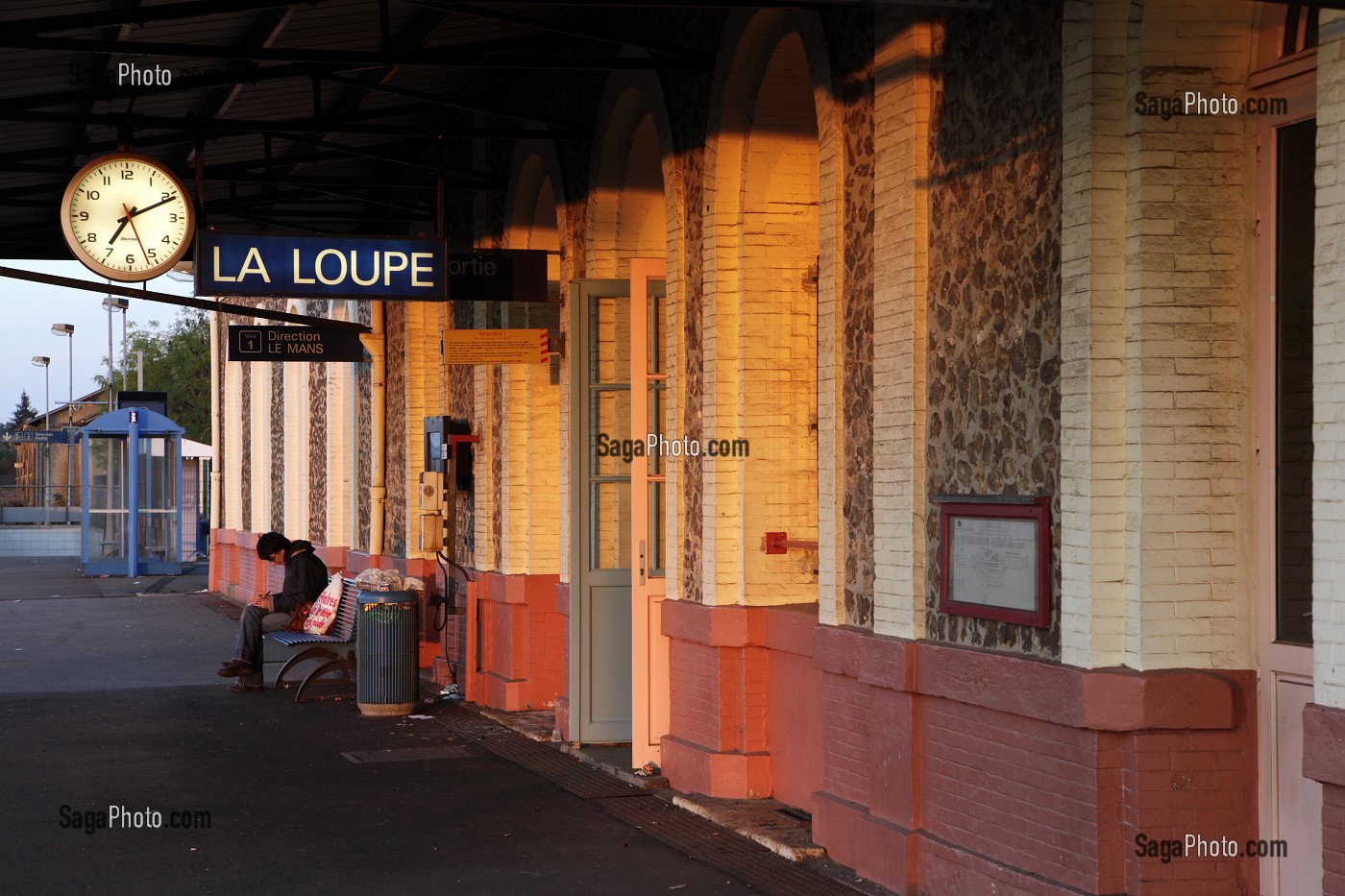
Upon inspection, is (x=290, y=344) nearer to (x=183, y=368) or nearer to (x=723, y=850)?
(x=723, y=850)

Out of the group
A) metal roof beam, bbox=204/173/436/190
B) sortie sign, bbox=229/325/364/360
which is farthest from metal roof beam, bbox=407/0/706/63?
sortie sign, bbox=229/325/364/360

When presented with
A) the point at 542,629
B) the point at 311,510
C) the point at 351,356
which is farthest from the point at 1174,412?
the point at 311,510

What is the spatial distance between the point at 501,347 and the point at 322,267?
239 centimetres

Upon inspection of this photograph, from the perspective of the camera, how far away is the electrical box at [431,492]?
45.8ft

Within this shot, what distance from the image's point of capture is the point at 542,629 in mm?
12789

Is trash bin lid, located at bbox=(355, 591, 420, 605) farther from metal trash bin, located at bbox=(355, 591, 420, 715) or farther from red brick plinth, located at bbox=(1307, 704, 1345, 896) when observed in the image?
red brick plinth, located at bbox=(1307, 704, 1345, 896)

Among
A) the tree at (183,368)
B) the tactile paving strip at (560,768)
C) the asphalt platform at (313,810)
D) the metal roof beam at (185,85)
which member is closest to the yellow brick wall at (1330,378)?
the asphalt platform at (313,810)

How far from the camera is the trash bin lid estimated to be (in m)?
12.9

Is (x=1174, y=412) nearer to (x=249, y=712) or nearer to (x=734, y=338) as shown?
(x=734, y=338)

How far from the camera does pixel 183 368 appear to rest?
76.1 meters

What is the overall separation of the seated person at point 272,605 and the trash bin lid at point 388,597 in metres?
2.14

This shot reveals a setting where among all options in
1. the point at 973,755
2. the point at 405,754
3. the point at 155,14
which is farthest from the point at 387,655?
the point at 973,755

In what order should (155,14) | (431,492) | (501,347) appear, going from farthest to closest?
1. (431,492)
2. (501,347)
3. (155,14)

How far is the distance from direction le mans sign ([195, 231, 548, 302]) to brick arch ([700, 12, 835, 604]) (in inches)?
77.8
